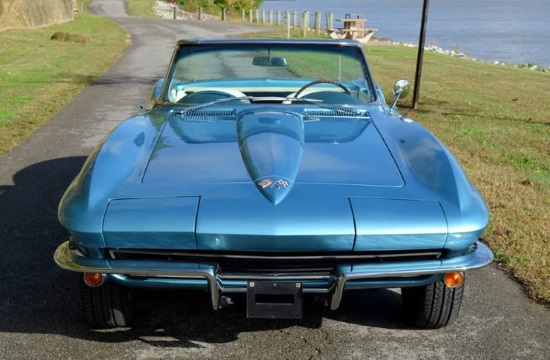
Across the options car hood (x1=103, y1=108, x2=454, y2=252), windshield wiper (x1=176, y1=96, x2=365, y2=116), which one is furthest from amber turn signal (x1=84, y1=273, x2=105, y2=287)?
windshield wiper (x1=176, y1=96, x2=365, y2=116)

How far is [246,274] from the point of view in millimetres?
2738

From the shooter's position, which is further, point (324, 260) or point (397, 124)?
point (397, 124)

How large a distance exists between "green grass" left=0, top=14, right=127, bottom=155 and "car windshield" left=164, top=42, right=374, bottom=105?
3212 mm

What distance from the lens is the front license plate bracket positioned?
270 cm

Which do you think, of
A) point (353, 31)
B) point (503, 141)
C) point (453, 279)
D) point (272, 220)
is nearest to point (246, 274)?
point (272, 220)

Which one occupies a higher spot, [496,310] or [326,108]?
[326,108]

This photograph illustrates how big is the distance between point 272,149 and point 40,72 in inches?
487

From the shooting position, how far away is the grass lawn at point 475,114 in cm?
471

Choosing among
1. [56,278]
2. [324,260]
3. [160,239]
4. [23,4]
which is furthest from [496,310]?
[23,4]

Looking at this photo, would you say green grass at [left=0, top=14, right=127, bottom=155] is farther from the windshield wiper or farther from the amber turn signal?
the amber turn signal

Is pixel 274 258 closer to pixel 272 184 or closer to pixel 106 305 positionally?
pixel 272 184

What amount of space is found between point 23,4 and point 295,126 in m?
26.8

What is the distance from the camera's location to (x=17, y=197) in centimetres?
550

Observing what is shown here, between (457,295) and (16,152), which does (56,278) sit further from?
(16,152)
